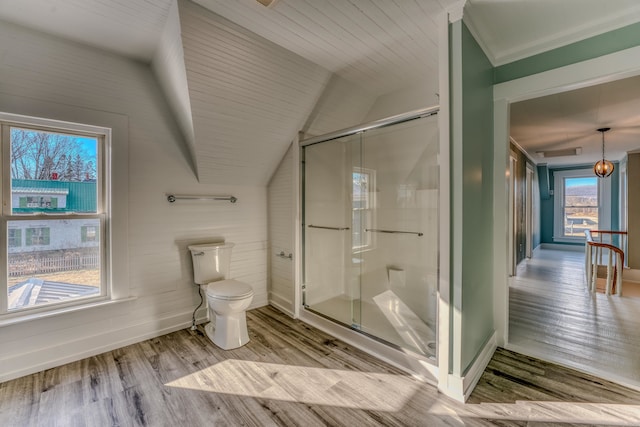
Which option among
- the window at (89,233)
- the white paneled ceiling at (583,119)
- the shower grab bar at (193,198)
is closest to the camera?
the window at (89,233)

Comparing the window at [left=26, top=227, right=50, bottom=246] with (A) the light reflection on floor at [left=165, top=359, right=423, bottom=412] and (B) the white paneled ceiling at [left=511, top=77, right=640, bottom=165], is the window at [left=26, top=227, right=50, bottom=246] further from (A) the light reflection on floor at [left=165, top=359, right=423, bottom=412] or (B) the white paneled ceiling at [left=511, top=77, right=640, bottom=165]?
(B) the white paneled ceiling at [left=511, top=77, right=640, bottom=165]

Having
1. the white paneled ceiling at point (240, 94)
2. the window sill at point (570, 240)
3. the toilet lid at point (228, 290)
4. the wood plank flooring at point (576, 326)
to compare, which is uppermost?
the white paneled ceiling at point (240, 94)

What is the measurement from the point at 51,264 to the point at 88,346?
704 millimetres

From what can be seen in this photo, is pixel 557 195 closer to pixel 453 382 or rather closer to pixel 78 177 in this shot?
pixel 453 382

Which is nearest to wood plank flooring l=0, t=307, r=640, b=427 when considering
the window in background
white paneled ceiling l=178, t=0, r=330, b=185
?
white paneled ceiling l=178, t=0, r=330, b=185

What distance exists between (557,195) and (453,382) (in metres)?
8.06

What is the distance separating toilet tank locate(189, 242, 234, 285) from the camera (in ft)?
8.66

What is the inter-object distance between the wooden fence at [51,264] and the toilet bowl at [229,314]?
38.4 inches

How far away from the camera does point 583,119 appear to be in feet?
12.0

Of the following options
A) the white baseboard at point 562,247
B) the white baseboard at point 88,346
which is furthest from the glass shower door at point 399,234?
the white baseboard at point 562,247

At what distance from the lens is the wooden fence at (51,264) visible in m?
2.02

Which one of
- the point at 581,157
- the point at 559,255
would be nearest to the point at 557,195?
the point at 581,157

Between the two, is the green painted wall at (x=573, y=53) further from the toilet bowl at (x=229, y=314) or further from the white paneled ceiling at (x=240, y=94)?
the toilet bowl at (x=229, y=314)

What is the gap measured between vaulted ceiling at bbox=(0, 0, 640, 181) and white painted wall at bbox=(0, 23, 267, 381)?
0.49ft
